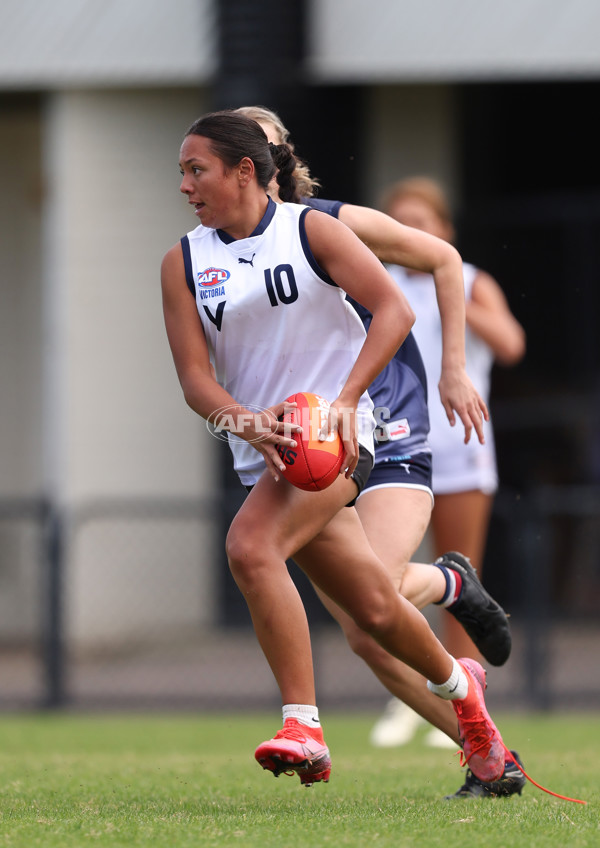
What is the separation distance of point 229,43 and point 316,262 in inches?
279

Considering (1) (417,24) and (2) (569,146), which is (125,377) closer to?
(1) (417,24)

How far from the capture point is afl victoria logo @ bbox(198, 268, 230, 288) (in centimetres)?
394

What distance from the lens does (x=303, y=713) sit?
152 inches

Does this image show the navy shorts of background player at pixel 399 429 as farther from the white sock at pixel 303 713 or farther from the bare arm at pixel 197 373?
the white sock at pixel 303 713

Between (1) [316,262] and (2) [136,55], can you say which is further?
(2) [136,55]

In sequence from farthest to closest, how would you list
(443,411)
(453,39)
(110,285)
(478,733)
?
(110,285), (453,39), (443,411), (478,733)

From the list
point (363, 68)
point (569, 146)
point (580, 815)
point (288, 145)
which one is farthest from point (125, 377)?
point (580, 815)

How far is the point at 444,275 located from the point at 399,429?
0.54 m

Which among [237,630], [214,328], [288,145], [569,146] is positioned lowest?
[237,630]

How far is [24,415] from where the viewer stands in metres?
13.1

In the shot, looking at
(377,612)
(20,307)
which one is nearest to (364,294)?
(377,612)

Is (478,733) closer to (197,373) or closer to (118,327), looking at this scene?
(197,373)

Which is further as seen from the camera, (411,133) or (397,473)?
(411,133)

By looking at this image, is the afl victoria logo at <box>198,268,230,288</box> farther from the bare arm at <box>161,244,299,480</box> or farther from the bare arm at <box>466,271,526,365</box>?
the bare arm at <box>466,271,526,365</box>
